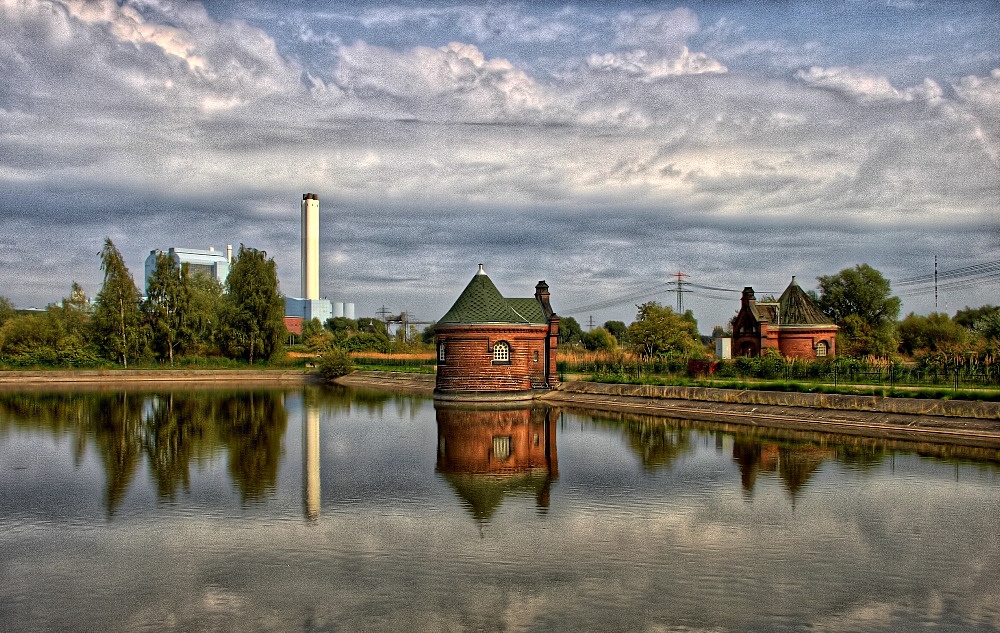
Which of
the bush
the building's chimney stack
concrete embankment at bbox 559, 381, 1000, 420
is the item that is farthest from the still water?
the bush

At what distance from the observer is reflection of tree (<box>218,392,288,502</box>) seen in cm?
1680

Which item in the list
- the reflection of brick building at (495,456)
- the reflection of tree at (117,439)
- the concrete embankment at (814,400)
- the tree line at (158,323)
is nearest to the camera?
the reflection of brick building at (495,456)

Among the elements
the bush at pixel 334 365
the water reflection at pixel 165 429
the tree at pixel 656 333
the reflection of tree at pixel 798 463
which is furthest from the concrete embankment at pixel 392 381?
the reflection of tree at pixel 798 463

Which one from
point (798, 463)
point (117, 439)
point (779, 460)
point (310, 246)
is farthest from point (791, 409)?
point (310, 246)

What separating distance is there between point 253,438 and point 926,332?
48743 mm

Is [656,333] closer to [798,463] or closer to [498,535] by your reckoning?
[798,463]

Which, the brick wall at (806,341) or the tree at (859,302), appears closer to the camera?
the brick wall at (806,341)

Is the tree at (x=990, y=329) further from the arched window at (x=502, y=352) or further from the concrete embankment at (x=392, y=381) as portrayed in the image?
the concrete embankment at (x=392, y=381)

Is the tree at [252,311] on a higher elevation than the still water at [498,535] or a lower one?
higher

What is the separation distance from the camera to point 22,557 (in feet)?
36.4

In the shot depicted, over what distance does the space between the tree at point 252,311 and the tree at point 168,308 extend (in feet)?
10.1

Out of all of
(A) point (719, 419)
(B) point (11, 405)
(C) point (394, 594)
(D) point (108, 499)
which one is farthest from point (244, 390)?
(C) point (394, 594)

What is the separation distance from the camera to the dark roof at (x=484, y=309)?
37812 millimetres

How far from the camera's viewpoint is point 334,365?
2202 inches
